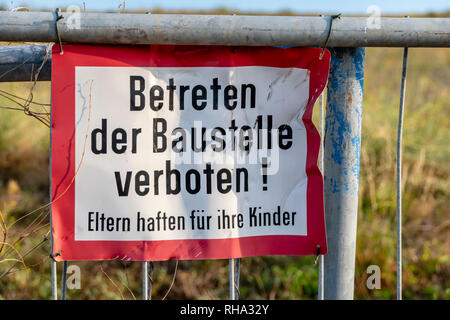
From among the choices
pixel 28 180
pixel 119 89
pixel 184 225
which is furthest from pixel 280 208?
pixel 28 180

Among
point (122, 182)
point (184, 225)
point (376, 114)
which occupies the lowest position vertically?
point (184, 225)

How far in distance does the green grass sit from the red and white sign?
0.31 m

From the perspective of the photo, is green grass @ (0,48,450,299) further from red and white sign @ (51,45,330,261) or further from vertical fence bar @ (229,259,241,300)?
vertical fence bar @ (229,259,241,300)

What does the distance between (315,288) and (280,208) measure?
1.70m

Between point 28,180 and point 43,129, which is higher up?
point 43,129

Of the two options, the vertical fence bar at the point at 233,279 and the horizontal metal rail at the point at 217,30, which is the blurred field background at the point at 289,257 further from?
the horizontal metal rail at the point at 217,30

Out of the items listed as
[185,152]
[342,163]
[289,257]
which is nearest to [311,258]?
[289,257]

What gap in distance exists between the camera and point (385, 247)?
323 centimetres

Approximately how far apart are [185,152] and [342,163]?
554 millimetres

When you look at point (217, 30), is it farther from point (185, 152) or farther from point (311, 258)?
point (311, 258)

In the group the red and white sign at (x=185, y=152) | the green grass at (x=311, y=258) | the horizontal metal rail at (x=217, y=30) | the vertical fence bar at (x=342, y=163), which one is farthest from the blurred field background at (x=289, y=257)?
the vertical fence bar at (x=342, y=163)

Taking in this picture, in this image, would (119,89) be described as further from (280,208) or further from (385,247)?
(385,247)

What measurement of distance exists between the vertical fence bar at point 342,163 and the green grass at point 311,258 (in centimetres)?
78
